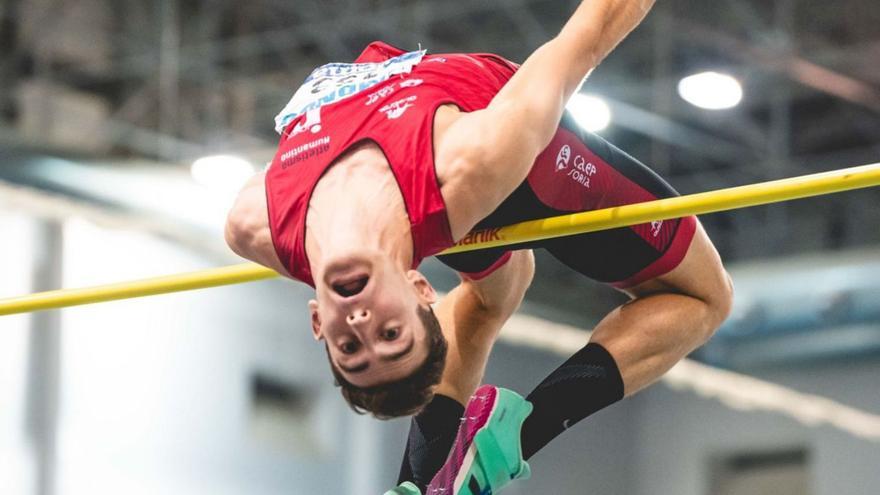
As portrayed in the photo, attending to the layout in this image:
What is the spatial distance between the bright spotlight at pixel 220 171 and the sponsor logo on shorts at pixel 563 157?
6.15 m

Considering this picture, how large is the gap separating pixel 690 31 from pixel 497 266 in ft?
18.9

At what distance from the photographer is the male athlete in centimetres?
282

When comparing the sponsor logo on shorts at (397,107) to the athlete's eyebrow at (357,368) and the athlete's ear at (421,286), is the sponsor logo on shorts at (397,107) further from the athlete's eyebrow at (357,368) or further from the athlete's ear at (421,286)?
the athlete's eyebrow at (357,368)

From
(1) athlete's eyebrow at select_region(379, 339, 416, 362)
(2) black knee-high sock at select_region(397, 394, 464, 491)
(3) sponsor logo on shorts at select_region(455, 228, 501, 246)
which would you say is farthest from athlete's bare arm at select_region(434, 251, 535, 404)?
(1) athlete's eyebrow at select_region(379, 339, 416, 362)

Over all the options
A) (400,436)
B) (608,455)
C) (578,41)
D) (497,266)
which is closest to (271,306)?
(400,436)

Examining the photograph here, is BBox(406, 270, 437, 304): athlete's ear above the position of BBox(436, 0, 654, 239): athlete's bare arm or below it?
below

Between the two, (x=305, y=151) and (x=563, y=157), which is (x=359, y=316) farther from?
(x=563, y=157)

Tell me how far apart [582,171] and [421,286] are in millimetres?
513

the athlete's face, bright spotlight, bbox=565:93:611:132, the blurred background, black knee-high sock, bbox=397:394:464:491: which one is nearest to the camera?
the athlete's face

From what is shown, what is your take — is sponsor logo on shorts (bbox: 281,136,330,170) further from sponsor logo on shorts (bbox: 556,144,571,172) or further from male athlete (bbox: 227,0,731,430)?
sponsor logo on shorts (bbox: 556,144,571,172)

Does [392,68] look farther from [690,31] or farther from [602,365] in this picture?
[690,31]

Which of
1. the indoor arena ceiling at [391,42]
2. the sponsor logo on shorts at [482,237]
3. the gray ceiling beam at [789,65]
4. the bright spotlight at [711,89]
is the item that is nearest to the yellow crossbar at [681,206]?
the sponsor logo on shorts at [482,237]

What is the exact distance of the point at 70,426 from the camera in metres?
7.97

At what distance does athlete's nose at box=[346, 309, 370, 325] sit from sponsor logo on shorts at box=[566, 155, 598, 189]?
2.03 ft
